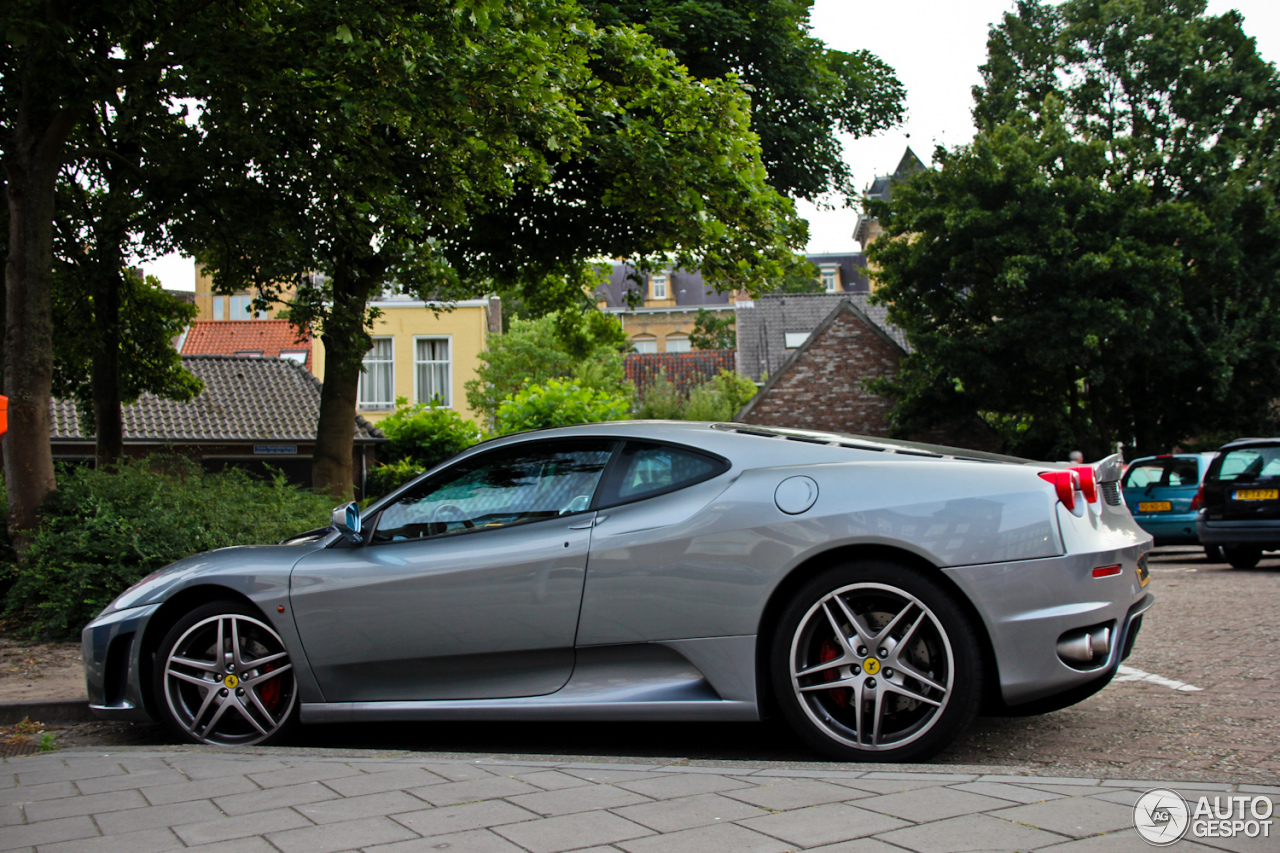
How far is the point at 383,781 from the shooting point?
11.6ft

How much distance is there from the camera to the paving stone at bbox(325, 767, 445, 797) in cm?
342

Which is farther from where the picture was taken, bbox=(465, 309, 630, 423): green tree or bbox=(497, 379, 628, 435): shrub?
bbox=(465, 309, 630, 423): green tree

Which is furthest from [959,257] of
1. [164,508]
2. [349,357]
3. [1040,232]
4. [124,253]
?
[164,508]

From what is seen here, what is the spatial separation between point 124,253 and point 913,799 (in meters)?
13.1

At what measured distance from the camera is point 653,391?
41.5m

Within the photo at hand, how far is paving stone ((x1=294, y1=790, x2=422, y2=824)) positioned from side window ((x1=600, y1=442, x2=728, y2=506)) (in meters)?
1.48

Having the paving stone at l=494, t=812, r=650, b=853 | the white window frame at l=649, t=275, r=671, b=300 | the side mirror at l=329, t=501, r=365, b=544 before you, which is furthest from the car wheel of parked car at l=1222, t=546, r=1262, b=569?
the white window frame at l=649, t=275, r=671, b=300

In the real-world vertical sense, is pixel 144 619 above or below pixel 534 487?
below

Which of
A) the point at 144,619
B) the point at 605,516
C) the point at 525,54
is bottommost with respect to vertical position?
the point at 144,619

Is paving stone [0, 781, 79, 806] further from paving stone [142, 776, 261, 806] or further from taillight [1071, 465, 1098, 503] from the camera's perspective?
taillight [1071, 465, 1098, 503]

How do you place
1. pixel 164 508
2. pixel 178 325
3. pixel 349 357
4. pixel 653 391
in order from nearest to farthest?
pixel 164 508, pixel 349 357, pixel 178 325, pixel 653 391

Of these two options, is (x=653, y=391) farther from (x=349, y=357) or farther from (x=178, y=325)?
(x=349, y=357)

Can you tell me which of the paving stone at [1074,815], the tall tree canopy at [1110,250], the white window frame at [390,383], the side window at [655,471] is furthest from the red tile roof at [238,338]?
the paving stone at [1074,815]

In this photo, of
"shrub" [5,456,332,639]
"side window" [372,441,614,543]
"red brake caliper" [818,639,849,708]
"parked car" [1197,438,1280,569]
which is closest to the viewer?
"red brake caliper" [818,639,849,708]
